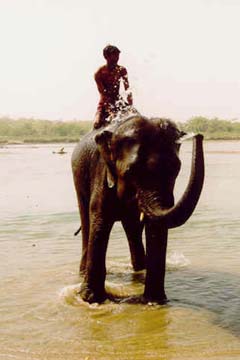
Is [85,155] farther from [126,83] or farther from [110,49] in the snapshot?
[110,49]

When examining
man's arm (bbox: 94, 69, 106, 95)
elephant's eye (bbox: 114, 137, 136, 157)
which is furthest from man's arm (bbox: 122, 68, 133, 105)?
elephant's eye (bbox: 114, 137, 136, 157)

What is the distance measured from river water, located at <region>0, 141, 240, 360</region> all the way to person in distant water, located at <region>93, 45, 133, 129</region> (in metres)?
2.31

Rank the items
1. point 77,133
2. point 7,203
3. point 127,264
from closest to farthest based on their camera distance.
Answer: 1. point 127,264
2. point 7,203
3. point 77,133

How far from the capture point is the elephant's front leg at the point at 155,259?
719cm

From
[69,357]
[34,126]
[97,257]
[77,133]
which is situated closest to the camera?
[69,357]

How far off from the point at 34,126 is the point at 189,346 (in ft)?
391

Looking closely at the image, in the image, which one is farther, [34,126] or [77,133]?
[34,126]

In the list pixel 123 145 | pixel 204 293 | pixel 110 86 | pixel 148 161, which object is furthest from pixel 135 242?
pixel 148 161

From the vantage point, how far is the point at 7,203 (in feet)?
58.2

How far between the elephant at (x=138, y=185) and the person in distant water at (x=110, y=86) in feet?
0.98

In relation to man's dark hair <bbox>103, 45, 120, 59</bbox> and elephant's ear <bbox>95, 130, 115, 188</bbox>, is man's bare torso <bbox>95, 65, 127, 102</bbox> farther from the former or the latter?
elephant's ear <bbox>95, 130, 115, 188</bbox>

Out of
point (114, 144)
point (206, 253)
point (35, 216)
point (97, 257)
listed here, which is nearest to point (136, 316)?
point (97, 257)

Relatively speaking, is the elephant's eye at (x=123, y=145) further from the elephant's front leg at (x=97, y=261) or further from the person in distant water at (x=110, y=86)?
the person in distant water at (x=110, y=86)

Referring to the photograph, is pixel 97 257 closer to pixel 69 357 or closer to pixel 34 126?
pixel 69 357
